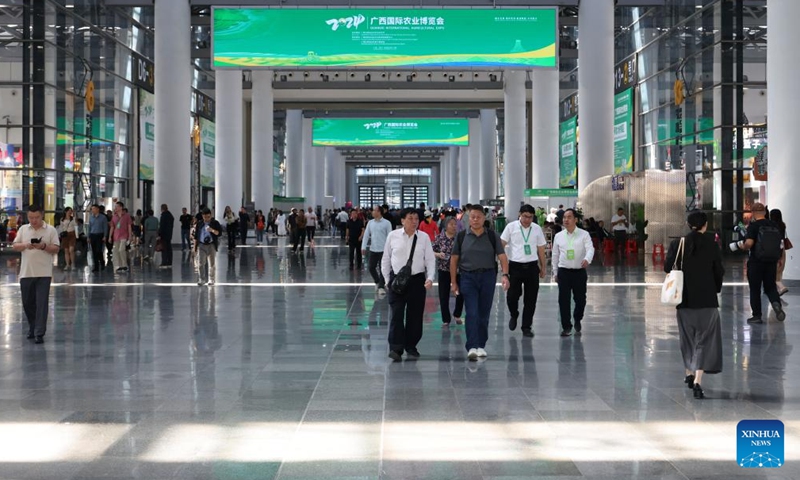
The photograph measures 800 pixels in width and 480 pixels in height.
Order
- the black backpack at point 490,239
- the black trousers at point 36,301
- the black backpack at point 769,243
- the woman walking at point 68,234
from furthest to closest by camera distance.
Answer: the woman walking at point 68,234 → the black backpack at point 769,243 → the black trousers at point 36,301 → the black backpack at point 490,239

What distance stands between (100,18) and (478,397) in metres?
30.6

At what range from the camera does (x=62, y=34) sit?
1244 inches

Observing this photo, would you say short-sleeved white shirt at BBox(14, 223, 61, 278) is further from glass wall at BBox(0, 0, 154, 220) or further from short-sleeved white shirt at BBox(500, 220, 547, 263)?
glass wall at BBox(0, 0, 154, 220)

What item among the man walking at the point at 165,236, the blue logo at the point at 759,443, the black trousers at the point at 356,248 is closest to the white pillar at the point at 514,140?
the black trousers at the point at 356,248


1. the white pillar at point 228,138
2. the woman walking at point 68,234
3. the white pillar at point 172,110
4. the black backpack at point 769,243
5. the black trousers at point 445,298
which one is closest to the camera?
the black backpack at point 769,243

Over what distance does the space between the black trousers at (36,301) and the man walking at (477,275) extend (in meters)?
4.63

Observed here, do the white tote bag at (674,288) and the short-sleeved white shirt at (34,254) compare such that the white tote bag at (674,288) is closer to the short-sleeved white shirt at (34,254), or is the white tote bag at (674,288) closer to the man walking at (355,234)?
the short-sleeved white shirt at (34,254)

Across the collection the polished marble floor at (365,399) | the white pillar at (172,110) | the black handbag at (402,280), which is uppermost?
the white pillar at (172,110)

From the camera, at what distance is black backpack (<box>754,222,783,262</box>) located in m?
12.8

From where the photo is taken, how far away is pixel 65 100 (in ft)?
105

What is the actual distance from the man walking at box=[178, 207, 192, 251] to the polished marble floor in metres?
16.8

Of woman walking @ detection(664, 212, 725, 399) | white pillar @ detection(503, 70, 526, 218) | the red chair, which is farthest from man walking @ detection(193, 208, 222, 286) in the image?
white pillar @ detection(503, 70, 526, 218)

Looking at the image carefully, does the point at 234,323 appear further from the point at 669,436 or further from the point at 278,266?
the point at 278,266

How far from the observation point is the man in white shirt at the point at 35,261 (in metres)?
11.4
